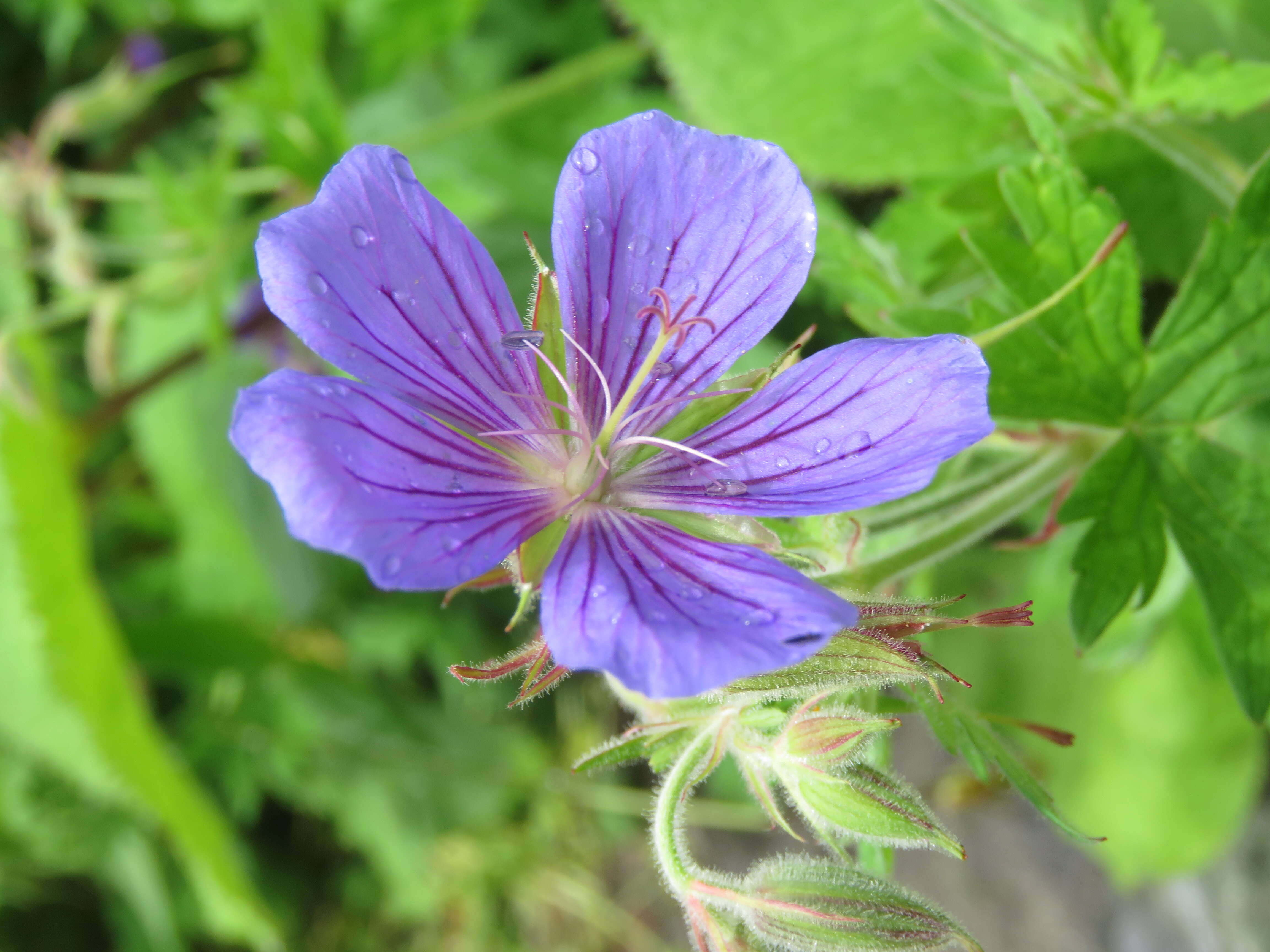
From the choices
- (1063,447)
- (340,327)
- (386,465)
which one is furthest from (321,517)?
(1063,447)

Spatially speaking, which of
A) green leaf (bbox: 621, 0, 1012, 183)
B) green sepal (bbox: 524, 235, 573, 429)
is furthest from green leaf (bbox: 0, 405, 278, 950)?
green sepal (bbox: 524, 235, 573, 429)

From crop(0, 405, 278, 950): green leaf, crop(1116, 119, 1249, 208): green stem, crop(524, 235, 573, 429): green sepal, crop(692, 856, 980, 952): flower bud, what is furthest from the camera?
crop(0, 405, 278, 950): green leaf

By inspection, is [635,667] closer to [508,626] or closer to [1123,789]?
[508,626]

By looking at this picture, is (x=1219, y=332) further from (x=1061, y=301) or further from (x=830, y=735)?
(x=830, y=735)

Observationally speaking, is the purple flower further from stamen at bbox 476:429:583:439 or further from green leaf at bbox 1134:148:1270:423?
green leaf at bbox 1134:148:1270:423

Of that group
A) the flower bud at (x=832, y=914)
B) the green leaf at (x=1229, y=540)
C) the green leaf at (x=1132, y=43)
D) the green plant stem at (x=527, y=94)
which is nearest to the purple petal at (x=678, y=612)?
the flower bud at (x=832, y=914)

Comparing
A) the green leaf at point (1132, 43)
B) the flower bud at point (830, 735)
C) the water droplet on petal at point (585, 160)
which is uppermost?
the water droplet on petal at point (585, 160)

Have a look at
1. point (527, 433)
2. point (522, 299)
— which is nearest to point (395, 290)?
point (527, 433)

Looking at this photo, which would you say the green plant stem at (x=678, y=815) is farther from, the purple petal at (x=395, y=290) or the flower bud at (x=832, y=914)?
the purple petal at (x=395, y=290)
